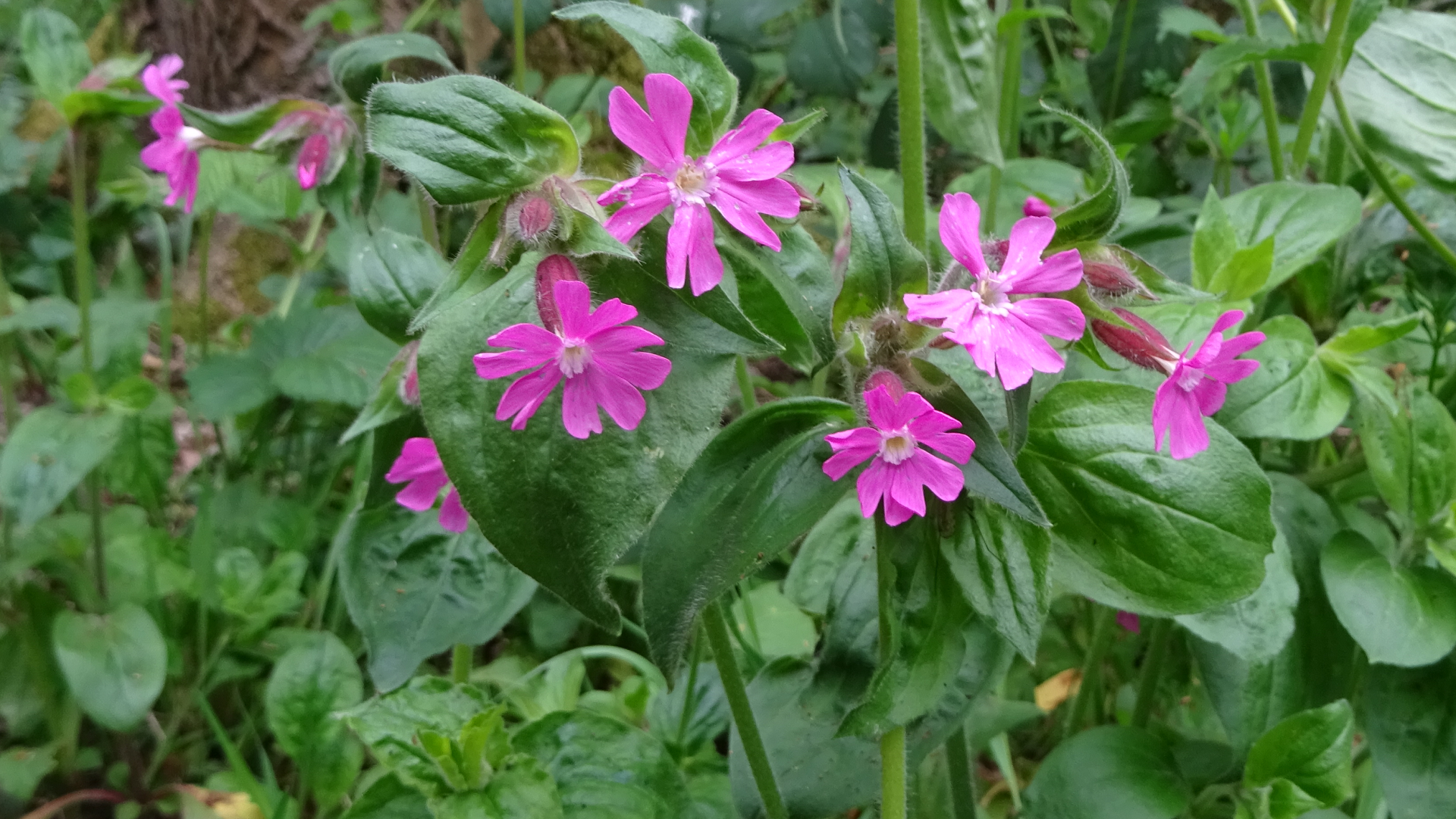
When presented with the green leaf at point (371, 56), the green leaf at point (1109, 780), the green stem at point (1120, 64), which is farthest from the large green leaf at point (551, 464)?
the green stem at point (1120, 64)

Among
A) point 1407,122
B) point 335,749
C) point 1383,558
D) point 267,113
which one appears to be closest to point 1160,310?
point 1383,558

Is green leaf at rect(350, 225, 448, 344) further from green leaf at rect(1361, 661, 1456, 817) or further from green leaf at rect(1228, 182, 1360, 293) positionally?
green leaf at rect(1361, 661, 1456, 817)

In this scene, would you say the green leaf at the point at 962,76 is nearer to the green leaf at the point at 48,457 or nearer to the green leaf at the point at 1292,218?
the green leaf at the point at 1292,218

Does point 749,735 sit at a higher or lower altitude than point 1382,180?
lower

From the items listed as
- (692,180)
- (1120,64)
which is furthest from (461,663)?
(1120,64)

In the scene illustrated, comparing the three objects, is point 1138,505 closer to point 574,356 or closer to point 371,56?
point 574,356

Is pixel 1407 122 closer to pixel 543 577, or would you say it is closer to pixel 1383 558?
pixel 1383 558
